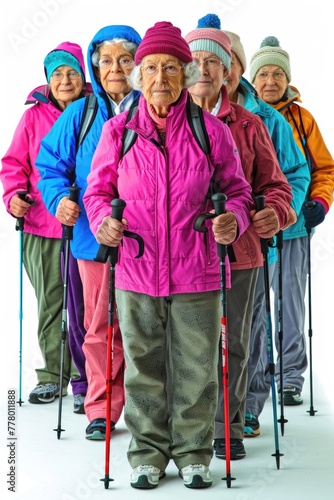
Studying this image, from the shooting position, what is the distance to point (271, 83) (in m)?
6.52

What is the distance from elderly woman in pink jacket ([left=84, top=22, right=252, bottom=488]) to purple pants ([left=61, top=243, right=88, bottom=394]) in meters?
1.22

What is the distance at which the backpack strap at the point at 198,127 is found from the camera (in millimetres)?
4668

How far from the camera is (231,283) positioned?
5.10 metres

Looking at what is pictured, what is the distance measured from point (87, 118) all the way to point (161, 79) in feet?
3.36

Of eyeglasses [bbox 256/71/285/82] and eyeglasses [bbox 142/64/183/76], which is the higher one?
eyeglasses [bbox 256/71/285/82]

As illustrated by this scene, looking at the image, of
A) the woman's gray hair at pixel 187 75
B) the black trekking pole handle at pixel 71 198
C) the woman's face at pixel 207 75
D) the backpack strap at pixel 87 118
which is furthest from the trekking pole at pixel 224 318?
the backpack strap at pixel 87 118

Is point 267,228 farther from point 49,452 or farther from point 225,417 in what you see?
point 49,452

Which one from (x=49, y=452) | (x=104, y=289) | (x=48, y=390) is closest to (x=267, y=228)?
(x=104, y=289)

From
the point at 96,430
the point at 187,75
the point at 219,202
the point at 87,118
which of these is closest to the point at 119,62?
the point at 87,118

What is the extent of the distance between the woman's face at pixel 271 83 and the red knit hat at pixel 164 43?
6.21 ft

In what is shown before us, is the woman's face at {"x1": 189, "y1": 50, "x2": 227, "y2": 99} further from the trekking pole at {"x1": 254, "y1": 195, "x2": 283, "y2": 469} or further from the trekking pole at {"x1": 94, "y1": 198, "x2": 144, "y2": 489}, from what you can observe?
the trekking pole at {"x1": 94, "y1": 198, "x2": 144, "y2": 489}

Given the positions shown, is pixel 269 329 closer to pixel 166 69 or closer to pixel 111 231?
pixel 111 231

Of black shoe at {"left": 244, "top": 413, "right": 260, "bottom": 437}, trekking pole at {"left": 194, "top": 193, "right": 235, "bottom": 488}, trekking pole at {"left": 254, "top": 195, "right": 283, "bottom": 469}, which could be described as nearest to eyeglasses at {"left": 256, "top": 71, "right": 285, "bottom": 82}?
trekking pole at {"left": 254, "top": 195, "right": 283, "bottom": 469}

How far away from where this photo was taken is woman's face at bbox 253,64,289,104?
651cm
